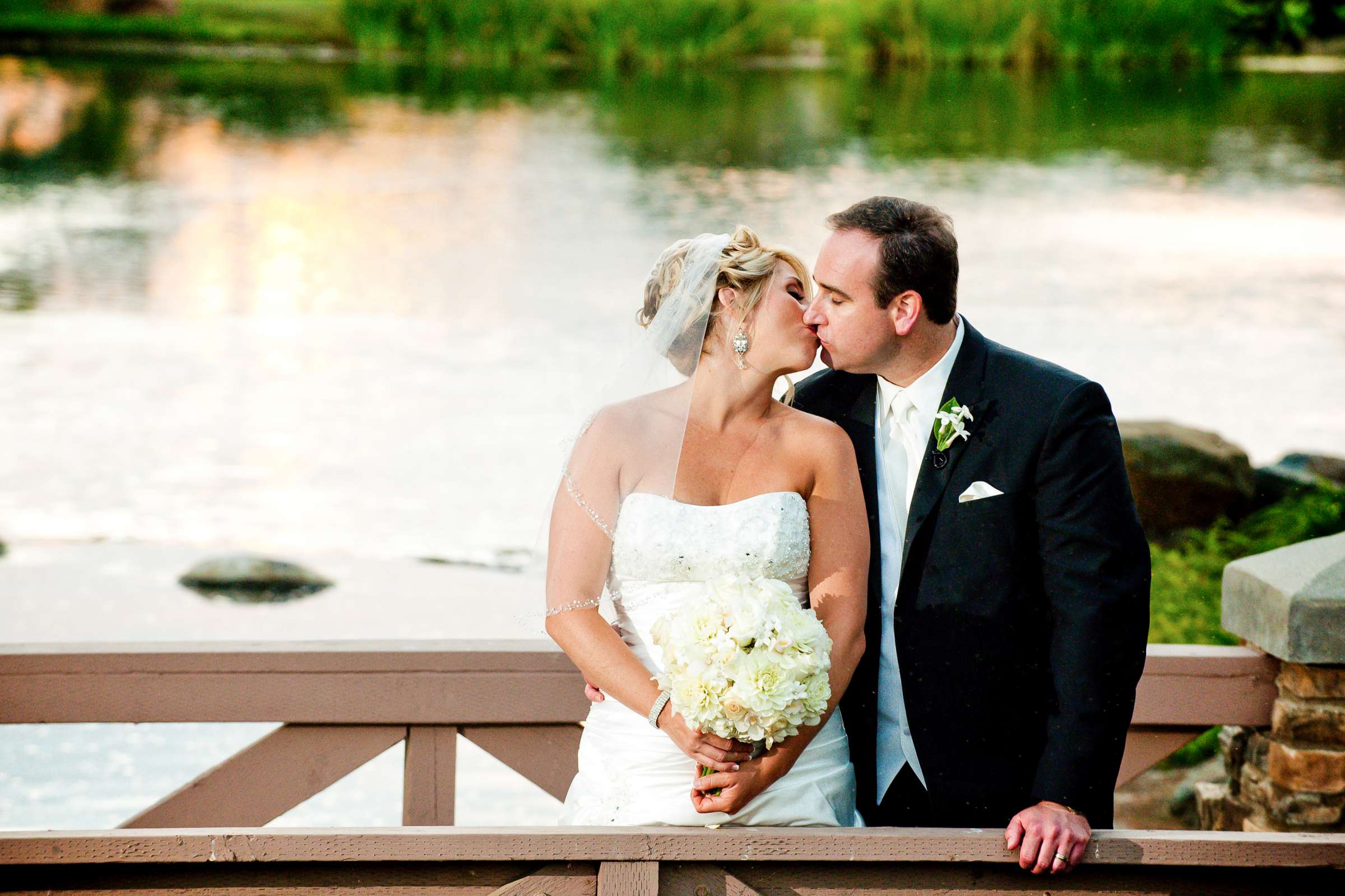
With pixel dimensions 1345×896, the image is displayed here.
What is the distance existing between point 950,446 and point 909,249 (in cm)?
41

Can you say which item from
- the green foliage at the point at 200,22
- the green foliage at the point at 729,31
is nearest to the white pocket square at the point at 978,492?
the green foliage at the point at 729,31

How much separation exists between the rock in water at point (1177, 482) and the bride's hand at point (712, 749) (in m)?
5.60

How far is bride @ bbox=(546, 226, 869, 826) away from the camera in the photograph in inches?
117

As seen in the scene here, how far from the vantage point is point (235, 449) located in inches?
482

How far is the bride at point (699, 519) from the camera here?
9.78 ft

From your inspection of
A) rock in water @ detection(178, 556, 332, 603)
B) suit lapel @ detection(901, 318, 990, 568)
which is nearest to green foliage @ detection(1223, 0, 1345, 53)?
suit lapel @ detection(901, 318, 990, 568)

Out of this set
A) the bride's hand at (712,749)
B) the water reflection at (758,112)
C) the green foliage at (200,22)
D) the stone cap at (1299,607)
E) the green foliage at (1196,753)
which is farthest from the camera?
the green foliage at (200,22)

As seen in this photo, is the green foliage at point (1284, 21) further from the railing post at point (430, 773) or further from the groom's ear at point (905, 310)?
the railing post at point (430, 773)

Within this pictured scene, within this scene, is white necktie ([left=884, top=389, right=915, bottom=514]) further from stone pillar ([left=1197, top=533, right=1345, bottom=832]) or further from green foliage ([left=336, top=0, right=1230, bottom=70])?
green foliage ([left=336, top=0, right=1230, bottom=70])

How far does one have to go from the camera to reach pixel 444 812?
340 cm

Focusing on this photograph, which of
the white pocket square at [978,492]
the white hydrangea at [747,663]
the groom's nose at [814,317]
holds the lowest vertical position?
the white hydrangea at [747,663]

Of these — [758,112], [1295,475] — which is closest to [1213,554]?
[1295,475]

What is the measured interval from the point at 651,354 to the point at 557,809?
8.70 feet

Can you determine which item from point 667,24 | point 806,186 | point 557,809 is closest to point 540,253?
point 806,186
